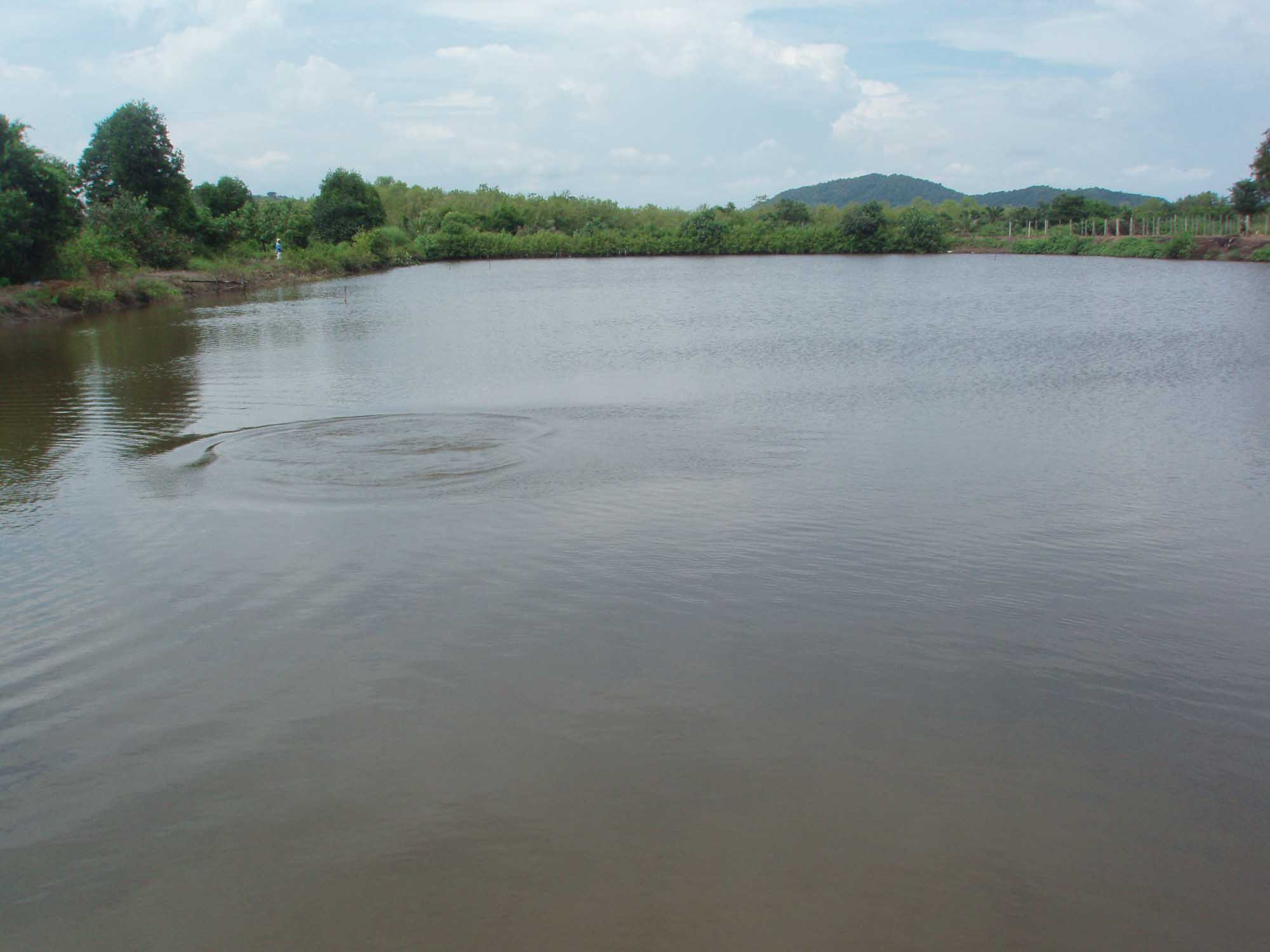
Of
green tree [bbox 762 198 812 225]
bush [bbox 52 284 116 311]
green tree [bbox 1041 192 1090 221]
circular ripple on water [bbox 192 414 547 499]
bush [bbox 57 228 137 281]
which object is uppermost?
green tree [bbox 762 198 812 225]

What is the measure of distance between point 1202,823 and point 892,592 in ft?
8.31

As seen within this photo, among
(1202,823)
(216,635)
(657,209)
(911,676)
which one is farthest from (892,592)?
(657,209)

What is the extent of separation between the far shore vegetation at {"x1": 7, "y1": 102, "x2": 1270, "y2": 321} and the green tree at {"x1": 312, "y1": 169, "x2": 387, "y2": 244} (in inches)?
4.0

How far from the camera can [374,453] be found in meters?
10.2

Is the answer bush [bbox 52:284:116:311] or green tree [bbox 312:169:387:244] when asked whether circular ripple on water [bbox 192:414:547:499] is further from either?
green tree [bbox 312:169:387:244]

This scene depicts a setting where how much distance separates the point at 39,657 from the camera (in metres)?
5.55

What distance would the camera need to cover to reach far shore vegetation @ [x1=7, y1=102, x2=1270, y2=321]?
26.5 meters

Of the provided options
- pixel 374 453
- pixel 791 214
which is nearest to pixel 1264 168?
pixel 791 214

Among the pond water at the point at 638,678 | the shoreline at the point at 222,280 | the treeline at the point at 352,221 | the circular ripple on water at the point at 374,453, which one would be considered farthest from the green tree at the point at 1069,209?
the circular ripple on water at the point at 374,453

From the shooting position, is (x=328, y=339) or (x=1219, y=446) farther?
(x=328, y=339)

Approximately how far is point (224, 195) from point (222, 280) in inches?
837

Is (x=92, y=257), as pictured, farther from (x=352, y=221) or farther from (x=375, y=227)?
(x=375, y=227)

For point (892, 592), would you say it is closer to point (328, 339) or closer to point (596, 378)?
point (596, 378)

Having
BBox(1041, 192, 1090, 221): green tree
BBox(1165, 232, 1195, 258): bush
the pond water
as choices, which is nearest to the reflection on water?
the pond water
